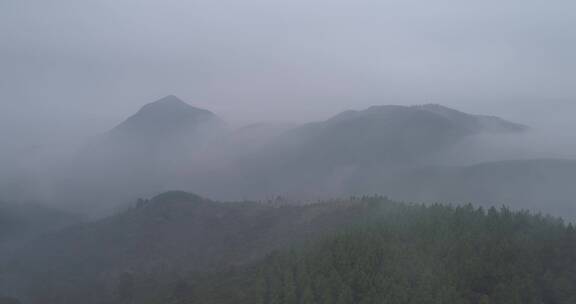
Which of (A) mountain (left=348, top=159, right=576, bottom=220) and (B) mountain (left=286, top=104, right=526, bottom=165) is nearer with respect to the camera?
(A) mountain (left=348, top=159, right=576, bottom=220)

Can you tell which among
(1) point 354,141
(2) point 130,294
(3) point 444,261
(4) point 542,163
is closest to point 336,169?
(1) point 354,141

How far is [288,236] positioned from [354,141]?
119m

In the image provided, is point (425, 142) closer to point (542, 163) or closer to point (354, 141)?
point (354, 141)

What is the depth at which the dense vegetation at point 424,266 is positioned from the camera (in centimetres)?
4066

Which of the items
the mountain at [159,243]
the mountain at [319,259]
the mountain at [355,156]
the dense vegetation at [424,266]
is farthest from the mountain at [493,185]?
the dense vegetation at [424,266]

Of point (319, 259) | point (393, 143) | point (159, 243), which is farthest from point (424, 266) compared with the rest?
point (393, 143)

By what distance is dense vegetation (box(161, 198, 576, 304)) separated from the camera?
40.7 meters

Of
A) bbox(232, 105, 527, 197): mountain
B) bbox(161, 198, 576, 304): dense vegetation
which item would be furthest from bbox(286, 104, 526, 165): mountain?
bbox(161, 198, 576, 304): dense vegetation

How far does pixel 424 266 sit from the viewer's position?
146ft

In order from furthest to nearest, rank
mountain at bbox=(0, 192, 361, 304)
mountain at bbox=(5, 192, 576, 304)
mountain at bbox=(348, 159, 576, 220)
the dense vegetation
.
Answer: mountain at bbox=(348, 159, 576, 220)
mountain at bbox=(0, 192, 361, 304)
mountain at bbox=(5, 192, 576, 304)
the dense vegetation

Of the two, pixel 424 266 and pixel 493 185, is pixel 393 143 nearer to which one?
pixel 493 185

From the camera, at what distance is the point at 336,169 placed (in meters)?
180

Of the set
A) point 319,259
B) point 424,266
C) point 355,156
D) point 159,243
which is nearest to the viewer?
point 424,266

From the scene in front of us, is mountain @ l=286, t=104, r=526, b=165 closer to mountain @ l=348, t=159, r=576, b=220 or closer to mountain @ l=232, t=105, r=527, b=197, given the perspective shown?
mountain @ l=232, t=105, r=527, b=197
